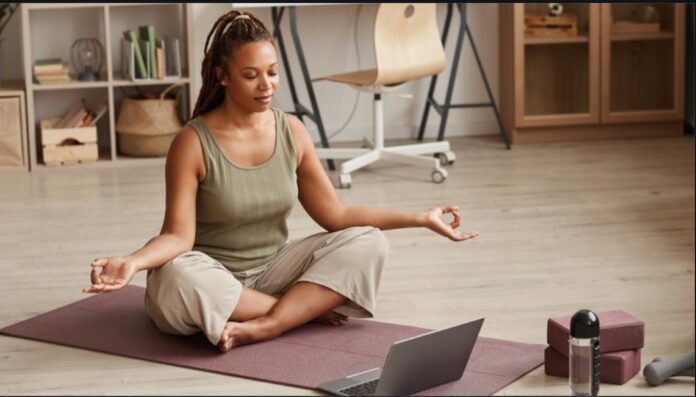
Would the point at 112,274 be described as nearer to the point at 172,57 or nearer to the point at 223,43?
the point at 223,43

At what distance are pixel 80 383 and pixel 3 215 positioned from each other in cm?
199

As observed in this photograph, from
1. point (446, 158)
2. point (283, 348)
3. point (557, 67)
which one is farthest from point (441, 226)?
point (557, 67)

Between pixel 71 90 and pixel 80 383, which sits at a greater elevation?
pixel 71 90

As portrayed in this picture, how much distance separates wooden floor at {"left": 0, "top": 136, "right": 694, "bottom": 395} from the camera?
303cm

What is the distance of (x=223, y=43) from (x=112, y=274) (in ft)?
2.16

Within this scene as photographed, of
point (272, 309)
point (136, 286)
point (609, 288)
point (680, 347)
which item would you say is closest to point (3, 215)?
point (136, 286)

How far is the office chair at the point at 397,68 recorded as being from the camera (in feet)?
17.2

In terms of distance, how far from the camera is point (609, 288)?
365 cm

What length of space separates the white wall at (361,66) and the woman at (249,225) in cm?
285

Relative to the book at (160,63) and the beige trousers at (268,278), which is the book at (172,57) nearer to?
the book at (160,63)

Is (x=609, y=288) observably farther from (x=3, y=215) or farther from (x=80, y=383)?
(x=3, y=215)

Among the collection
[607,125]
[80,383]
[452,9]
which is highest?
[452,9]

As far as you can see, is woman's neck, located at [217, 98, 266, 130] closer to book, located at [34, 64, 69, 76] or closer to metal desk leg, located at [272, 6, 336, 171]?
metal desk leg, located at [272, 6, 336, 171]

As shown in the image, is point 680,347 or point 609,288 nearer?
point 680,347
